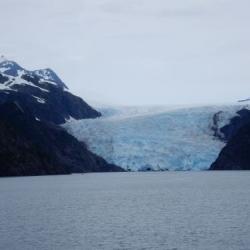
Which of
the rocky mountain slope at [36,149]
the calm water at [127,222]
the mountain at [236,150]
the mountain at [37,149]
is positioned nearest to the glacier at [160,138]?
the mountain at [236,150]

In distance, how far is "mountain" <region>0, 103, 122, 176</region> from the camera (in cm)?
15575

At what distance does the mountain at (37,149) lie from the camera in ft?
511

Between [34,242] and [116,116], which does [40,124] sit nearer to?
[116,116]

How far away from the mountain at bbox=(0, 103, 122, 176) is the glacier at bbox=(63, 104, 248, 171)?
5.62 m

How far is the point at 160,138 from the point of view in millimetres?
158500

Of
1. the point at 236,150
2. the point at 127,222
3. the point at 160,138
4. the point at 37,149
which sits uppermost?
the point at 160,138

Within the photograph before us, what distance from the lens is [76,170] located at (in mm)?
Result: 183625

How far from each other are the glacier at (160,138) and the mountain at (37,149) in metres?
5.62

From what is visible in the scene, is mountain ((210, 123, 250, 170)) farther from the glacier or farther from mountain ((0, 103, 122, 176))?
mountain ((0, 103, 122, 176))

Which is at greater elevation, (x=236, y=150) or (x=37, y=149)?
(x=37, y=149)

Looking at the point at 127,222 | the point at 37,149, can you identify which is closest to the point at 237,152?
the point at 37,149

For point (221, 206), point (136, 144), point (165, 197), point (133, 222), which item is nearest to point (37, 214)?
point (133, 222)

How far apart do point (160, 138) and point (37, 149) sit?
2772cm

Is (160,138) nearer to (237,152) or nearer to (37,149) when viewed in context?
(237,152)
